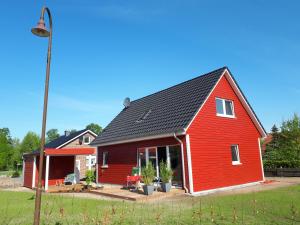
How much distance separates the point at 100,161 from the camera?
71.4 feet

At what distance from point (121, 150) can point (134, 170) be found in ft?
9.03

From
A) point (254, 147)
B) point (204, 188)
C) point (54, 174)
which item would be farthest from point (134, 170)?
point (54, 174)

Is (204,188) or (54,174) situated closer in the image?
(204,188)

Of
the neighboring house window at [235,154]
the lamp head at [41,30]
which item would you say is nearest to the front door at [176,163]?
the neighboring house window at [235,154]

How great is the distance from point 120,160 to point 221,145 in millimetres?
7211

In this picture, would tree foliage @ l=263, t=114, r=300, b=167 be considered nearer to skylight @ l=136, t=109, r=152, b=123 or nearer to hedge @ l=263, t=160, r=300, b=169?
hedge @ l=263, t=160, r=300, b=169

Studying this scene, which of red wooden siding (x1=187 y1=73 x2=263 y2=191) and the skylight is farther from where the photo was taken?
the skylight

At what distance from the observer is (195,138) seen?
588 inches

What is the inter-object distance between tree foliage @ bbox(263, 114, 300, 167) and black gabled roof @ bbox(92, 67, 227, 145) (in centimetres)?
1530

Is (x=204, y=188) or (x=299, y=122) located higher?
(x=299, y=122)

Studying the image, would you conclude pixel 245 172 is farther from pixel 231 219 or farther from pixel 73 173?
pixel 73 173

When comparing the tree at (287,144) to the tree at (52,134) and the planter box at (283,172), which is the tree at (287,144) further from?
the tree at (52,134)

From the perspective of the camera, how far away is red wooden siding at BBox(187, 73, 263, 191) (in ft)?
48.7

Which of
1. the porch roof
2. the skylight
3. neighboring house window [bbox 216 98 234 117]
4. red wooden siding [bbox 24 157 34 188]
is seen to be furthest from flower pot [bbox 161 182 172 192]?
red wooden siding [bbox 24 157 34 188]
